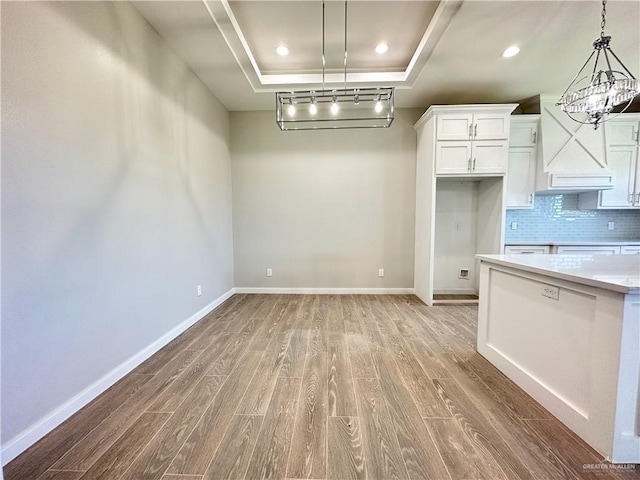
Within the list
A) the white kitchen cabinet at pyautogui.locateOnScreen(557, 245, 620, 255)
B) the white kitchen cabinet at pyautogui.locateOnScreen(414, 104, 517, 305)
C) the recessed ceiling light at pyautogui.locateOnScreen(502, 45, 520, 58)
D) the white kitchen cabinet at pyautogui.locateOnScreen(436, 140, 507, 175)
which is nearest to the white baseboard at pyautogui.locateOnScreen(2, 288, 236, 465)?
the white kitchen cabinet at pyautogui.locateOnScreen(414, 104, 517, 305)

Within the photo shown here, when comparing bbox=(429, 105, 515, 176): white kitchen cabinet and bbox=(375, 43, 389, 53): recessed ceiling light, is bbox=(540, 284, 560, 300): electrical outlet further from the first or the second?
bbox=(375, 43, 389, 53): recessed ceiling light

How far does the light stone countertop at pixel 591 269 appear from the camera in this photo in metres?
1.15

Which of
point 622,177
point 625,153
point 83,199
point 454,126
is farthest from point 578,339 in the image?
point 625,153

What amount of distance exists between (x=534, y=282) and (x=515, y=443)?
0.97m

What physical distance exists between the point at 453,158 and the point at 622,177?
2.32 meters

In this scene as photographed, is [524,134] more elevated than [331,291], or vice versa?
[524,134]

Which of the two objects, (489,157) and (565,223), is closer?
(489,157)

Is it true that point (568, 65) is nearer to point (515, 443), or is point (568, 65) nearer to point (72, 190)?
point (515, 443)

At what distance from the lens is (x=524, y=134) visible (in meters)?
3.35

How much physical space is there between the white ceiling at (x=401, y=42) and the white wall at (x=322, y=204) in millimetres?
707

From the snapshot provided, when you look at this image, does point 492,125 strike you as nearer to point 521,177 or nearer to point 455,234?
point 521,177

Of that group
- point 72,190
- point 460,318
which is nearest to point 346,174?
point 460,318

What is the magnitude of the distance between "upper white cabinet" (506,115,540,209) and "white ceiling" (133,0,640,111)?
42 cm

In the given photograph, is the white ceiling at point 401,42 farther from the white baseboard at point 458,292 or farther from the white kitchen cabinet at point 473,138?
the white baseboard at point 458,292
